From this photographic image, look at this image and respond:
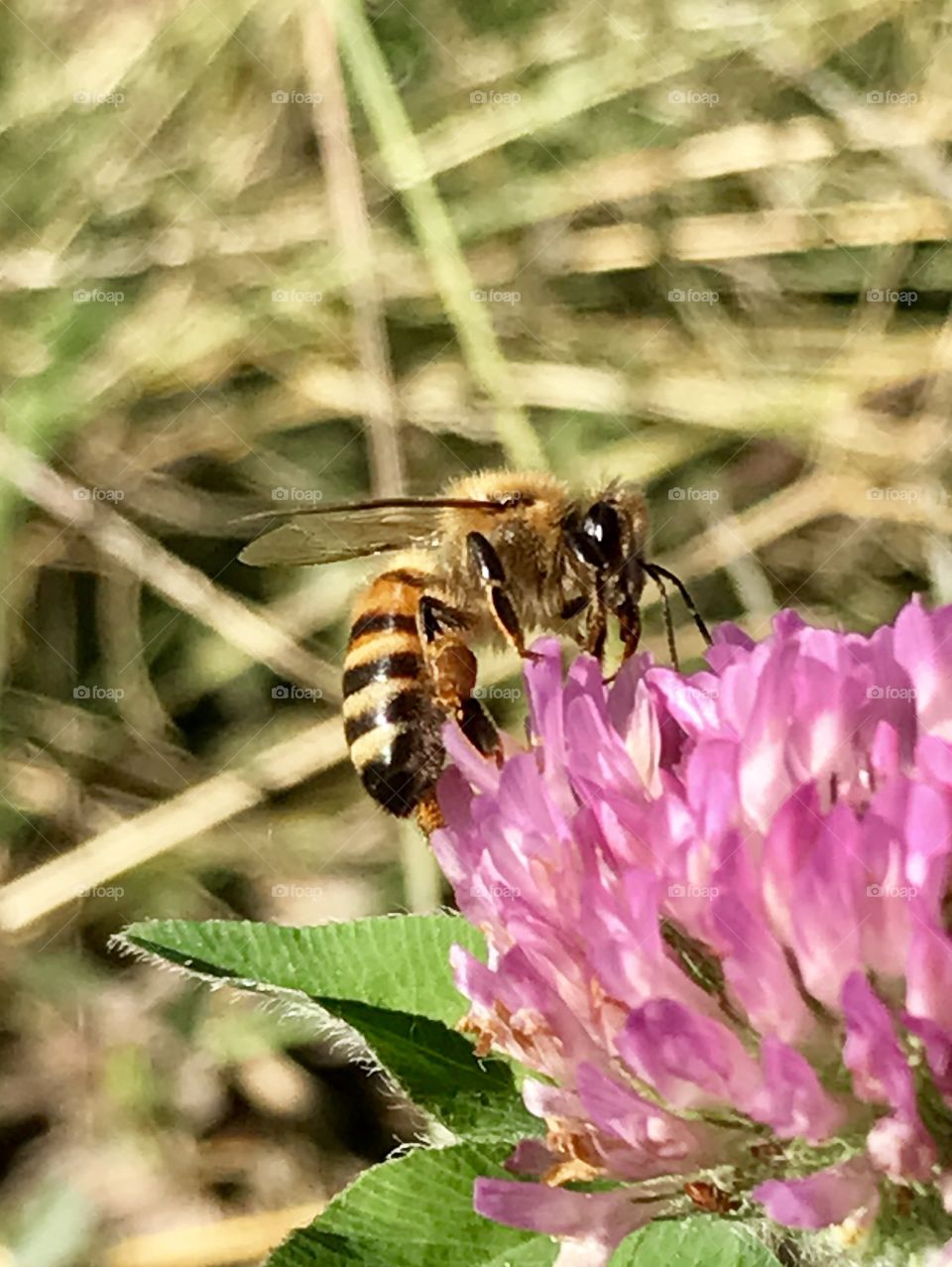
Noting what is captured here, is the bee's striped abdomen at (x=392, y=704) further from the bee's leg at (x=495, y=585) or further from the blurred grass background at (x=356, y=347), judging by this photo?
the blurred grass background at (x=356, y=347)

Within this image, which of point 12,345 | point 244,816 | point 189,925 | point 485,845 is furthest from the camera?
point 12,345

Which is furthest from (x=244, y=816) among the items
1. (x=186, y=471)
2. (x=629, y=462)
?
(x=629, y=462)

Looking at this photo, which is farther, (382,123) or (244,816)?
(382,123)

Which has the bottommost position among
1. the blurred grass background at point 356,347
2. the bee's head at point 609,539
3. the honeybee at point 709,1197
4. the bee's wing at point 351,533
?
the honeybee at point 709,1197

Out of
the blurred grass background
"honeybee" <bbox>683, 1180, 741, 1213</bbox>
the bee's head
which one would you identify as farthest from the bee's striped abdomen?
the blurred grass background

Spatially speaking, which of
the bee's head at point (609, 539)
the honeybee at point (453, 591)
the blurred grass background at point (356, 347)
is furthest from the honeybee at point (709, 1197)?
the blurred grass background at point (356, 347)

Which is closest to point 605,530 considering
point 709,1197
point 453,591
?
point 453,591

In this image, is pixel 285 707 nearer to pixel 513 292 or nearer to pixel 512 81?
pixel 513 292
